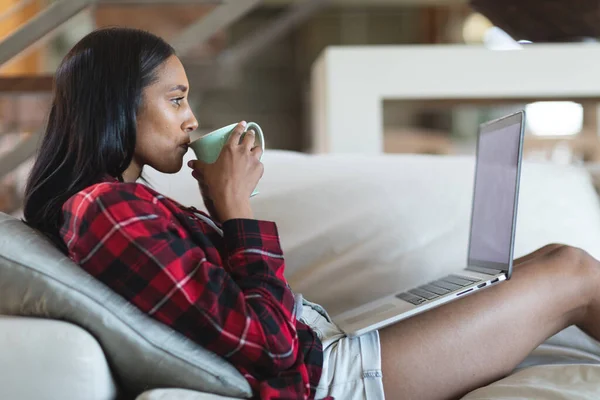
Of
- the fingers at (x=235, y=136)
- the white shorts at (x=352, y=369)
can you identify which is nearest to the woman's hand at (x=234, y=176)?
the fingers at (x=235, y=136)

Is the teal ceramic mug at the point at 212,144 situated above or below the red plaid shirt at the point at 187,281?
above

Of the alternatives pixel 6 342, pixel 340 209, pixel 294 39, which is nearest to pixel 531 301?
pixel 340 209

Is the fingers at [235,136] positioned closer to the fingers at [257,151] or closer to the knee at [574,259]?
the fingers at [257,151]

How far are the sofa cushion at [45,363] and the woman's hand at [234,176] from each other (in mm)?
283

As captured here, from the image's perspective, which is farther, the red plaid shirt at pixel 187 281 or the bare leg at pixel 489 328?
the bare leg at pixel 489 328

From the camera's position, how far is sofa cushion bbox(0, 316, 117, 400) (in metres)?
0.89

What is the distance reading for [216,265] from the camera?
3.36ft

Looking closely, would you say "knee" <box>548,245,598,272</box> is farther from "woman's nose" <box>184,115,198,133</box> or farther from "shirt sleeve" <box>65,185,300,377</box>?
"woman's nose" <box>184,115,198,133</box>

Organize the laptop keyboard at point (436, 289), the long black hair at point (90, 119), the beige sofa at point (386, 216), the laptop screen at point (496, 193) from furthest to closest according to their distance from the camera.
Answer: the beige sofa at point (386, 216), the laptop screen at point (496, 193), the laptop keyboard at point (436, 289), the long black hair at point (90, 119)

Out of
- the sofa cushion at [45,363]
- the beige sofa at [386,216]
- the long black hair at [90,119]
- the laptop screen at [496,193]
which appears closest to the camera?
the sofa cushion at [45,363]

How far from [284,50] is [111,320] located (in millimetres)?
6875

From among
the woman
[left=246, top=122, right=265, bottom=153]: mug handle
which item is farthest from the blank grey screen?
[left=246, top=122, right=265, bottom=153]: mug handle

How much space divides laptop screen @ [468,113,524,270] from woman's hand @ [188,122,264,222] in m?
0.43

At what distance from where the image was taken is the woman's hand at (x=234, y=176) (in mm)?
1090
